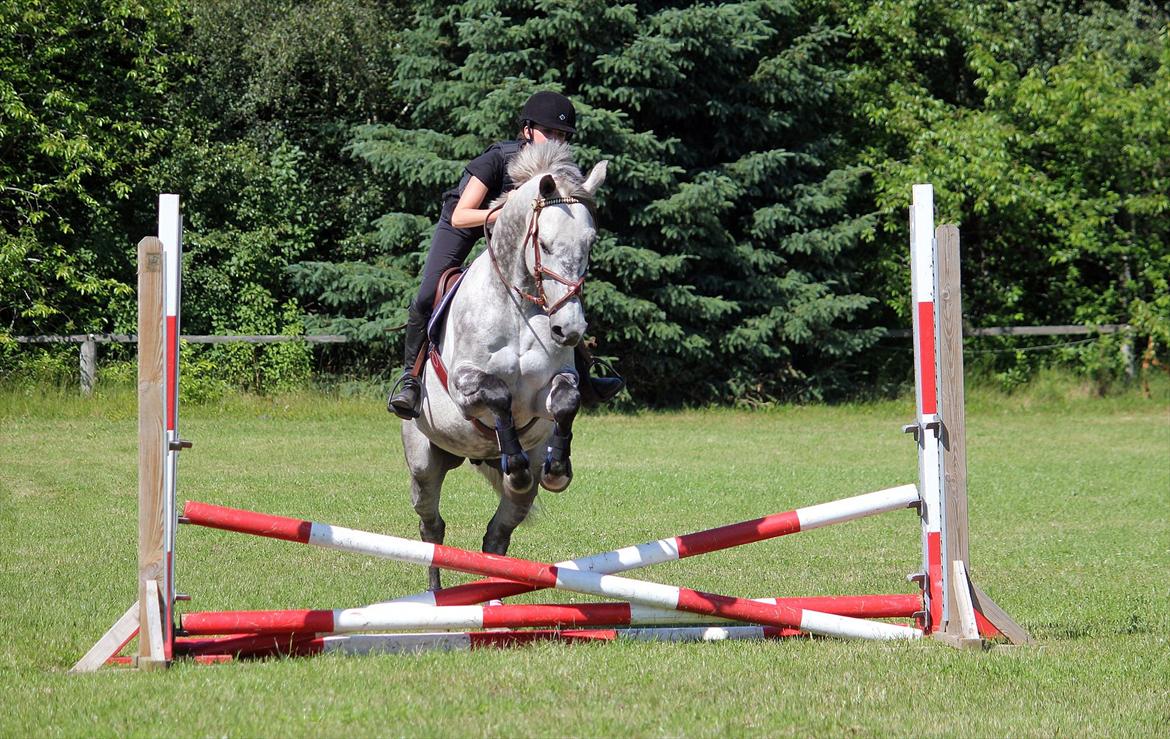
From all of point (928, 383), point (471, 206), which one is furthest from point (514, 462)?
point (928, 383)

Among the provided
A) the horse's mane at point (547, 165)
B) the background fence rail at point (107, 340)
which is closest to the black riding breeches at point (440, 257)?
the horse's mane at point (547, 165)

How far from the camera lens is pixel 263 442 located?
669 inches

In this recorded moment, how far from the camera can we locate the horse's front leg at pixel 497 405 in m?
6.20

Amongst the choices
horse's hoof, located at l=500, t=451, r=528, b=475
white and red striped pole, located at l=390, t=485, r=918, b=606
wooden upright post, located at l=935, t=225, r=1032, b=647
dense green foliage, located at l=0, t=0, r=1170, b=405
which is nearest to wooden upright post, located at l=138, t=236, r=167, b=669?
white and red striped pole, located at l=390, t=485, r=918, b=606

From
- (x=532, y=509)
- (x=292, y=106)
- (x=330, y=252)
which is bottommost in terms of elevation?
(x=532, y=509)

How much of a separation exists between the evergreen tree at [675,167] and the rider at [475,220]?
1280 cm

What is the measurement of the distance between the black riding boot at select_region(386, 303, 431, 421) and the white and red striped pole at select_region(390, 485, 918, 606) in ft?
3.79

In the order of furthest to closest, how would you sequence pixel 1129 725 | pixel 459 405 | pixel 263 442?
pixel 263 442
pixel 459 405
pixel 1129 725

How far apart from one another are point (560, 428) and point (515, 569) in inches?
31.6

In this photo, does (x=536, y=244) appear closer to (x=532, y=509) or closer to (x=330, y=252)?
(x=532, y=509)

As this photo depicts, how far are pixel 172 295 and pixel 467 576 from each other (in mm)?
3805

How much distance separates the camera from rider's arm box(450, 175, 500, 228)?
6.71 metres

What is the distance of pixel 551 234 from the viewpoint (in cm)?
585

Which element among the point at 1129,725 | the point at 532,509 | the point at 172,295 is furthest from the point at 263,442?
the point at 1129,725
